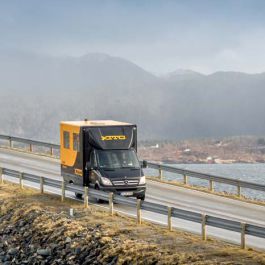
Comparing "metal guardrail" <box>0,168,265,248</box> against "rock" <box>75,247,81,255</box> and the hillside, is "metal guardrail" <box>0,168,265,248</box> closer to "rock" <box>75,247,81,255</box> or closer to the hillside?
the hillside

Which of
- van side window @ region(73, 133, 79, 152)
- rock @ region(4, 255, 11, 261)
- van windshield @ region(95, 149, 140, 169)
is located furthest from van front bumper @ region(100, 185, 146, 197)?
rock @ region(4, 255, 11, 261)

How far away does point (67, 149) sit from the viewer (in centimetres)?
3719

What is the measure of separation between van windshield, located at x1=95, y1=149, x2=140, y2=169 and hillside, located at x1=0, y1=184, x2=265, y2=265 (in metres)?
2.23

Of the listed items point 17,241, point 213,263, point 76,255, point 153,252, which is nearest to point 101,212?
point 17,241

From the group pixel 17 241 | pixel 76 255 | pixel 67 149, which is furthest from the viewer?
pixel 67 149

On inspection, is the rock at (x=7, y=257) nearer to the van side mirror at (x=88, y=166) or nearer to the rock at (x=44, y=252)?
the rock at (x=44, y=252)

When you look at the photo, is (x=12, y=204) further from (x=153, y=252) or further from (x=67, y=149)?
(x=153, y=252)

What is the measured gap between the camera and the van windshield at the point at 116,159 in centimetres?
3447

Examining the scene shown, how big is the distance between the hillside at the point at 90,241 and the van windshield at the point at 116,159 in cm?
223

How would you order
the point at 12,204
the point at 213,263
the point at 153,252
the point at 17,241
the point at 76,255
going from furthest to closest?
the point at 12,204, the point at 17,241, the point at 76,255, the point at 153,252, the point at 213,263

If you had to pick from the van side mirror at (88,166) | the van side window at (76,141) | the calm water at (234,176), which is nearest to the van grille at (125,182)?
the van side mirror at (88,166)

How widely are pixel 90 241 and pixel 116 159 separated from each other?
8498 mm

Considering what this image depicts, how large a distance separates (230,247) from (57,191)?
615 inches

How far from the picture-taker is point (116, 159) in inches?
1363
